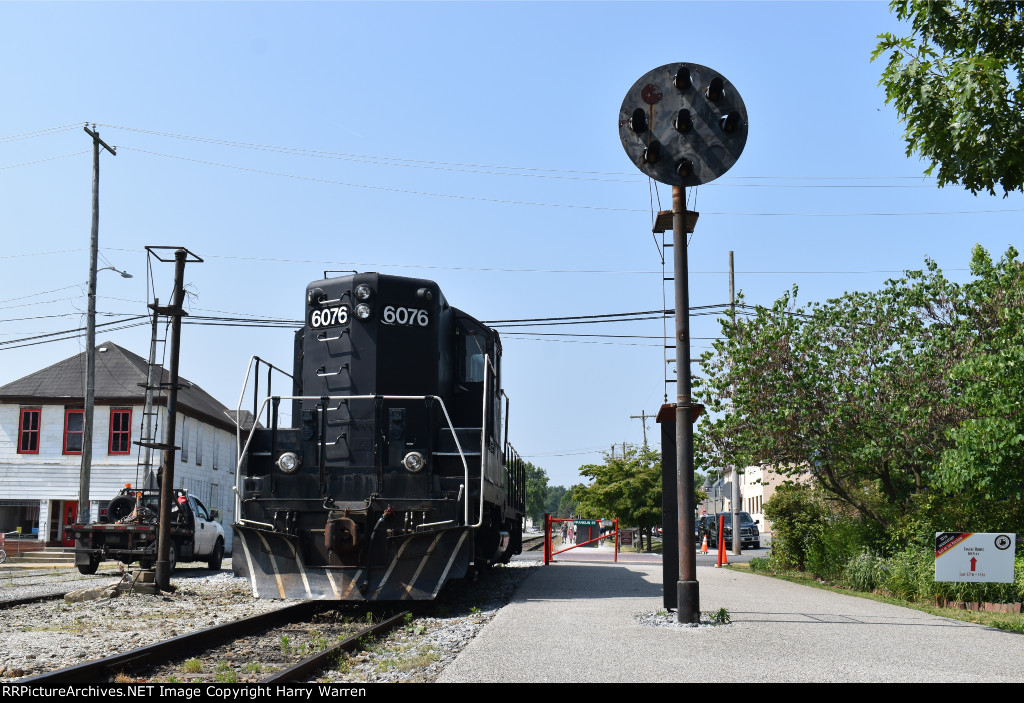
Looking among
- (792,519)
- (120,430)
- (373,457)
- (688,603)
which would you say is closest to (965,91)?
(688,603)

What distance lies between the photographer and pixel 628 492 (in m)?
36.8

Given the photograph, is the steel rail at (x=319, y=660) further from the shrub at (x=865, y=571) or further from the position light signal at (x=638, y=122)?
the shrub at (x=865, y=571)

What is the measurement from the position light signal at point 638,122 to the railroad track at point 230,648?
5887mm

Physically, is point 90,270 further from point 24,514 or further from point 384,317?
point 384,317

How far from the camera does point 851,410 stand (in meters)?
15.5

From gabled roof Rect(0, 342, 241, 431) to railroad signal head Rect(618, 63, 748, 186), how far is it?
92.2 ft

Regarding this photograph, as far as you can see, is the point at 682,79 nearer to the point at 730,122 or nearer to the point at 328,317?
the point at 730,122

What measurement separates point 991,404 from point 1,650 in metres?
10.6

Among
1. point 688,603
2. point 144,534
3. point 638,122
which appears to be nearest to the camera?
point 688,603

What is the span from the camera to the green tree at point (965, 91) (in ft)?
24.6

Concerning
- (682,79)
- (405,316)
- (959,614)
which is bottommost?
(959,614)

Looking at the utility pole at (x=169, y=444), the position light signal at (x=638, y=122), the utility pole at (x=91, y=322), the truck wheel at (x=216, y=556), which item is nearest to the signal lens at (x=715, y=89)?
the position light signal at (x=638, y=122)

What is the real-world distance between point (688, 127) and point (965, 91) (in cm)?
318

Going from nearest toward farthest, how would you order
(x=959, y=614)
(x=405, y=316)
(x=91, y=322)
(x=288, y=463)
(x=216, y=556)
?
(x=288, y=463) → (x=959, y=614) → (x=405, y=316) → (x=216, y=556) → (x=91, y=322)
